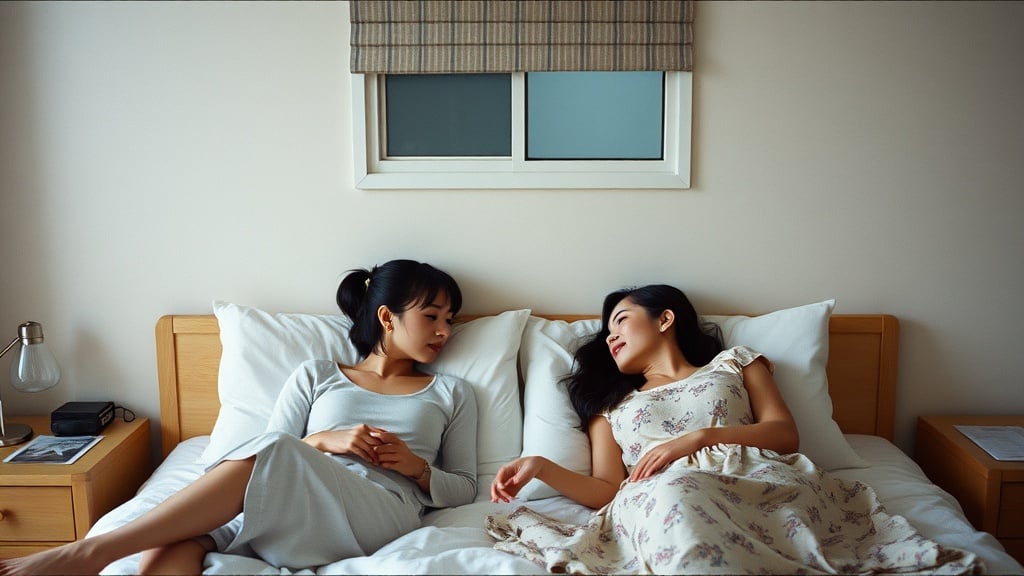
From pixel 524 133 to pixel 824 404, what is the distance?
117cm

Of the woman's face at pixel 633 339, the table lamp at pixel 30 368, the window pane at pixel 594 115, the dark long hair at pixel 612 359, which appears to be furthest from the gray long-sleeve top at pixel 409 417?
the window pane at pixel 594 115

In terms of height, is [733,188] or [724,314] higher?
[733,188]

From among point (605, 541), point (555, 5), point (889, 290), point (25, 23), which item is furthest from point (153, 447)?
point (889, 290)

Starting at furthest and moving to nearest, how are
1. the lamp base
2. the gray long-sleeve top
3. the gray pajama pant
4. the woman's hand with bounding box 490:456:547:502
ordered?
1. the lamp base
2. the gray long-sleeve top
3. the woman's hand with bounding box 490:456:547:502
4. the gray pajama pant

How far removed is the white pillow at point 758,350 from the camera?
6.39 feet

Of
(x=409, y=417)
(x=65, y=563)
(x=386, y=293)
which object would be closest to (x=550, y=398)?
(x=409, y=417)

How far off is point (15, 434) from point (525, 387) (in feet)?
4.82

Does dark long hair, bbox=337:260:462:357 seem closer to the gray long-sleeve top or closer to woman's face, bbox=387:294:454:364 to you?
woman's face, bbox=387:294:454:364

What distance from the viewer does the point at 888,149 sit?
2.22 metres

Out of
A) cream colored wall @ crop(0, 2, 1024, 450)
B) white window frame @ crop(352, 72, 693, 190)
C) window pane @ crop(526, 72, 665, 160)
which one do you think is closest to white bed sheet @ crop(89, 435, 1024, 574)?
cream colored wall @ crop(0, 2, 1024, 450)

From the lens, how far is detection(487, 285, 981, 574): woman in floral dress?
4.63 feet

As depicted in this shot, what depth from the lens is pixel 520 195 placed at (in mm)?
2242

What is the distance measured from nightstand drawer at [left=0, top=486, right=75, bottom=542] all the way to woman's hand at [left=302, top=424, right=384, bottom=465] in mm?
712

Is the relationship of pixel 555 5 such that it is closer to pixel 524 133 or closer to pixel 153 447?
pixel 524 133
